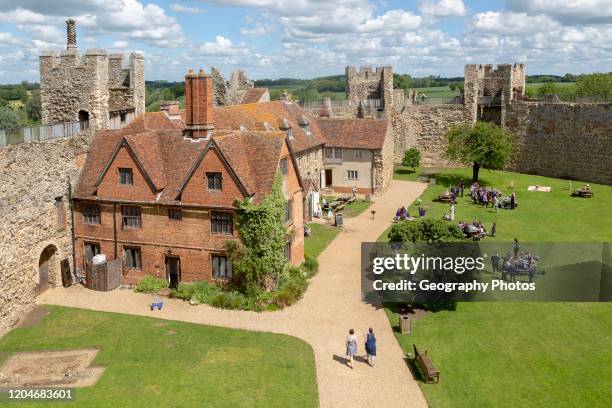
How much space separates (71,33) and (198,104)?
1120 cm

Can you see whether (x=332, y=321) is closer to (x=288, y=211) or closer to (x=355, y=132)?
(x=288, y=211)

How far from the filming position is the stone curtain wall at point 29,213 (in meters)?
27.0

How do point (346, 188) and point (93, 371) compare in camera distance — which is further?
point (346, 188)

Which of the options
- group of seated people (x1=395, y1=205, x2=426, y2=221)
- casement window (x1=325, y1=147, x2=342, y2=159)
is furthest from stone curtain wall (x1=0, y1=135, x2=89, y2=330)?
casement window (x1=325, y1=147, x2=342, y2=159)

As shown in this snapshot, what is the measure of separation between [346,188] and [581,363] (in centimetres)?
3514

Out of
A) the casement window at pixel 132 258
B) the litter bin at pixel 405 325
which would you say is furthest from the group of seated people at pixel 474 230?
the casement window at pixel 132 258

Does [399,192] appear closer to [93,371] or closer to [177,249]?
Result: [177,249]

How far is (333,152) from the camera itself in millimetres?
56281

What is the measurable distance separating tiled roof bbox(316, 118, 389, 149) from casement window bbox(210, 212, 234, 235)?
2720cm

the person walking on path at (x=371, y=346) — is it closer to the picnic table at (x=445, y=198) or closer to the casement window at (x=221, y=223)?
the casement window at (x=221, y=223)

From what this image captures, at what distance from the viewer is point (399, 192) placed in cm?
5519

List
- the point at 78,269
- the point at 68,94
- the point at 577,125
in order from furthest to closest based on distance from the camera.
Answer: the point at 577,125
the point at 68,94
the point at 78,269

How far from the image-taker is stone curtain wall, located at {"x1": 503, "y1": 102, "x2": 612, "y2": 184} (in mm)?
57188

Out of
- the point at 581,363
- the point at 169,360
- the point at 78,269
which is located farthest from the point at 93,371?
the point at 581,363
